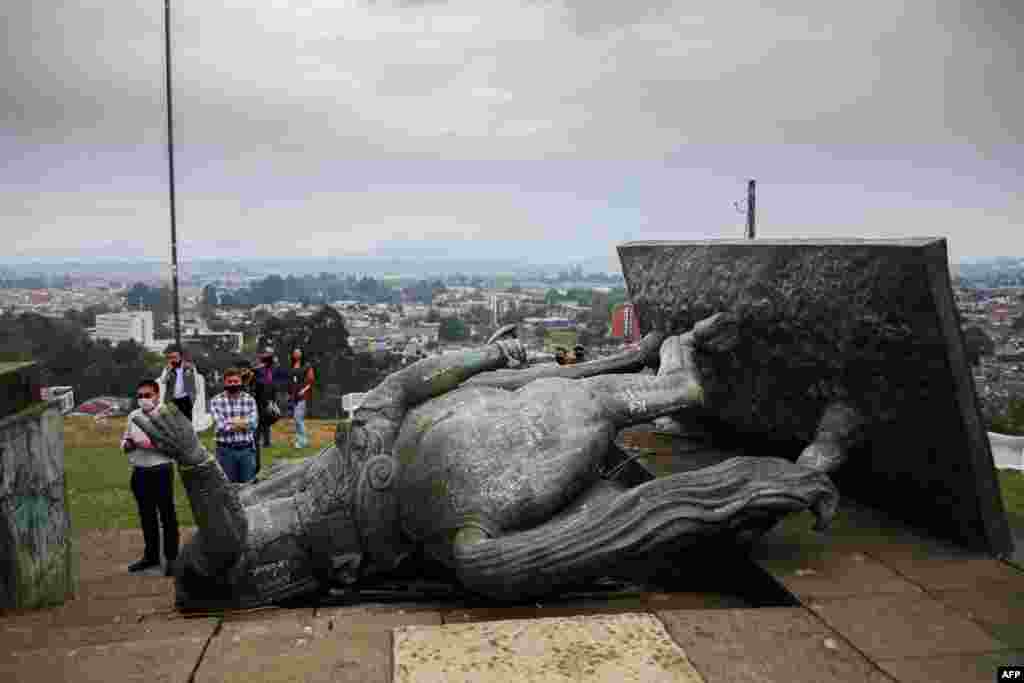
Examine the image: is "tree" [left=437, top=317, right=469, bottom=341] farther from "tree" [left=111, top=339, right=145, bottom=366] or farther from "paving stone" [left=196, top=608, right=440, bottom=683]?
"paving stone" [left=196, top=608, right=440, bottom=683]

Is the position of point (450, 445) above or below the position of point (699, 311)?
below

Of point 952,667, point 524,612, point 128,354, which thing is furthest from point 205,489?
point 128,354

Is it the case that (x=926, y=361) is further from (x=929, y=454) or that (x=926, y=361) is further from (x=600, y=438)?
(x=600, y=438)

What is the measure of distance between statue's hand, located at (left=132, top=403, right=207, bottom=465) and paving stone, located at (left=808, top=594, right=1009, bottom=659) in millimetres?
2990

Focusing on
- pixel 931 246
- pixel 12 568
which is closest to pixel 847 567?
pixel 931 246

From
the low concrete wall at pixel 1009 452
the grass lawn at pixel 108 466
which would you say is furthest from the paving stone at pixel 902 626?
the low concrete wall at pixel 1009 452

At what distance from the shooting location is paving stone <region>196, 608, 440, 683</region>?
3295 millimetres

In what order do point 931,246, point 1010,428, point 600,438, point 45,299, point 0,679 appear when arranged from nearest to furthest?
1. point 0,679
2. point 931,246
3. point 600,438
4. point 1010,428
5. point 45,299

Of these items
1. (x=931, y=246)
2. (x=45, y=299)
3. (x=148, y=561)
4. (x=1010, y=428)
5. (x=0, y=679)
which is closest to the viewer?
(x=0, y=679)

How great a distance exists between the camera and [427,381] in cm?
511

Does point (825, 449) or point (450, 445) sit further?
point (825, 449)

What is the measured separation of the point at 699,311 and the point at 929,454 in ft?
6.18

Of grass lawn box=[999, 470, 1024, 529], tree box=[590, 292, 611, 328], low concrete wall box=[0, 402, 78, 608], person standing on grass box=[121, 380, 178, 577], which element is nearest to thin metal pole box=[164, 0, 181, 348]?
person standing on grass box=[121, 380, 178, 577]

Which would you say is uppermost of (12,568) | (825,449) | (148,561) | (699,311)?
(699,311)
